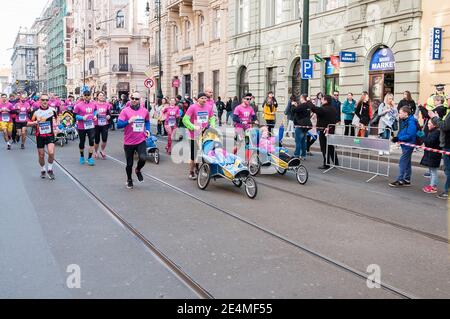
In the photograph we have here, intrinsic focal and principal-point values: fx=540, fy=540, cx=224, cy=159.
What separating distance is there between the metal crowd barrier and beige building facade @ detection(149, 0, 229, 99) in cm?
2064

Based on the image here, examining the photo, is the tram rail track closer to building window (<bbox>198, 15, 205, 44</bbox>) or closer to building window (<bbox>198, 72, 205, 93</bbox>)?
building window (<bbox>198, 72, 205, 93</bbox>)

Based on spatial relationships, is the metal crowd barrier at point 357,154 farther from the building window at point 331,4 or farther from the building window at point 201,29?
the building window at point 201,29

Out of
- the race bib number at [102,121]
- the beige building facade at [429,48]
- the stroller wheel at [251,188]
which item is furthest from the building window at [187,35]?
the stroller wheel at [251,188]

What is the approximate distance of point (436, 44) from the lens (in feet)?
60.7

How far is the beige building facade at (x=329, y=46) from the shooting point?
20.2 meters

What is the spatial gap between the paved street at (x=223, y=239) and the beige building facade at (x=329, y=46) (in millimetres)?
11007

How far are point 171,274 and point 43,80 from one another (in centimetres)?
14421

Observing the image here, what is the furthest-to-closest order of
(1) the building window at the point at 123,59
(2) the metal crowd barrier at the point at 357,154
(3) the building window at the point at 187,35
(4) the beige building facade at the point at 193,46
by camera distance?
(1) the building window at the point at 123,59 < (3) the building window at the point at 187,35 < (4) the beige building facade at the point at 193,46 < (2) the metal crowd barrier at the point at 357,154

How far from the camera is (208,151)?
1047cm

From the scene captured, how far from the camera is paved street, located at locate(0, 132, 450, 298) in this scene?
16.2 ft

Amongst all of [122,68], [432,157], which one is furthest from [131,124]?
[122,68]

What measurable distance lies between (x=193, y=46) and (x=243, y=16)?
27.8ft

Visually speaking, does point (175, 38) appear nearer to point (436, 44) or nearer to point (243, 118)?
point (436, 44)

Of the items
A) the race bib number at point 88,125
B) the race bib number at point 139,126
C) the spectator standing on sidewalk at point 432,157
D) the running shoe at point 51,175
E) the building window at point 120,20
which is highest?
the building window at point 120,20
